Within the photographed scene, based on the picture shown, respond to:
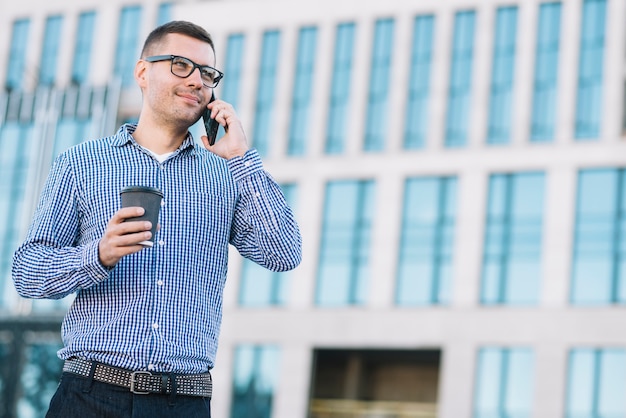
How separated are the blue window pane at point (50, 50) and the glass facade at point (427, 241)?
16.6 meters

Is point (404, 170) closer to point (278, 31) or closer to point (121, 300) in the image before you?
point (278, 31)

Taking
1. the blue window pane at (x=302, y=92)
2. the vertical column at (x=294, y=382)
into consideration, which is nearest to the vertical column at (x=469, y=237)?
the vertical column at (x=294, y=382)

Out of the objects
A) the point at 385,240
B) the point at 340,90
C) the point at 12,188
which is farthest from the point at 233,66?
the point at 385,240

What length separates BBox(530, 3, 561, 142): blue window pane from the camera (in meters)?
44.4

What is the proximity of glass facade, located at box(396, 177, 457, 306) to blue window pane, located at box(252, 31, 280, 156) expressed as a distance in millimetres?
6344

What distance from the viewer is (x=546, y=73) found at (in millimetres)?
44781

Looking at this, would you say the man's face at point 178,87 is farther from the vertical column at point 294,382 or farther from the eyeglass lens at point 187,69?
the vertical column at point 294,382

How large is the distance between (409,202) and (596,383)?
29.9ft

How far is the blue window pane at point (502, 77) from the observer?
1775 inches

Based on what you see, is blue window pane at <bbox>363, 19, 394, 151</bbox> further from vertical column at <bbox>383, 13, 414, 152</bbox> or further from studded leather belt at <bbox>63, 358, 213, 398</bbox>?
studded leather belt at <bbox>63, 358, 213, 398</bbox>

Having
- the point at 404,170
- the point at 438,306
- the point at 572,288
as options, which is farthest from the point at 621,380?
the point at 404,170

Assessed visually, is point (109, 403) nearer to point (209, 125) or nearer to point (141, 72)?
point (209, 125)

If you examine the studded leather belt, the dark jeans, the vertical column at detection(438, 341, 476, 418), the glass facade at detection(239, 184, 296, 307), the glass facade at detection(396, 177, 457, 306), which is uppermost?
the glass facade at detection(396, 177, 457, 306)

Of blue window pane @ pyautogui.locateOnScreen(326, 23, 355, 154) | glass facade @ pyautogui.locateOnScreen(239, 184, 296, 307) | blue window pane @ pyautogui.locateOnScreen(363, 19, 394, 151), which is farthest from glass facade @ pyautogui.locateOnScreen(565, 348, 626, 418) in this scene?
blue window pane @ pyautogui.locateOnScreen(326, 23, 355, 154)
